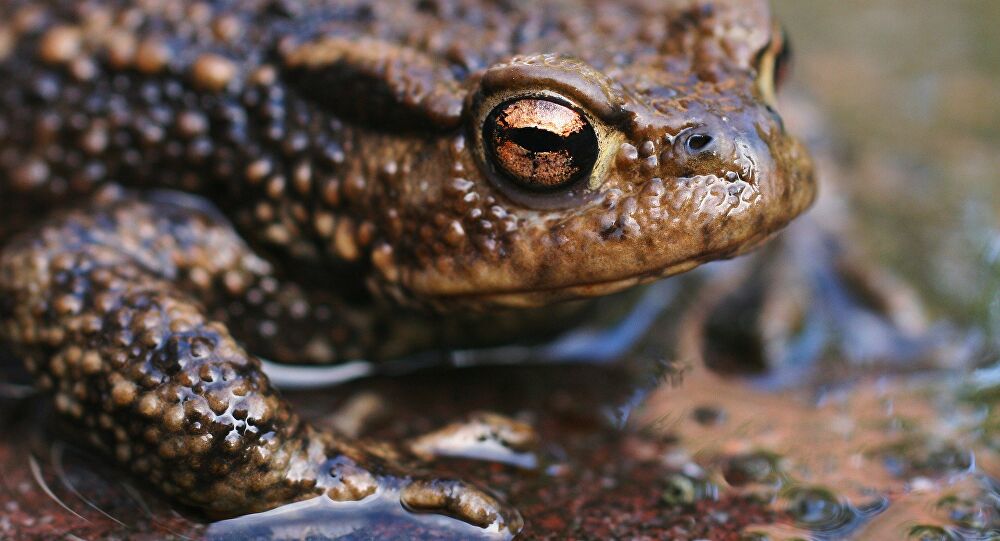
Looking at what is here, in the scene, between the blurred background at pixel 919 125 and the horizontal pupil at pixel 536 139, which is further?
the blurred background at pixel 919 125

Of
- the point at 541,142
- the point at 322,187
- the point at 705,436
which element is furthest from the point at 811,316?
the point at 322,187

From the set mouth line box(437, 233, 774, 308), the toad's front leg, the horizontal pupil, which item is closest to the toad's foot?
mouth line box(437, 233, 774, 308)

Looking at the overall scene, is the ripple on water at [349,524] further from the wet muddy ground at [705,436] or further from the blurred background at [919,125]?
the blurred background at [919,125]

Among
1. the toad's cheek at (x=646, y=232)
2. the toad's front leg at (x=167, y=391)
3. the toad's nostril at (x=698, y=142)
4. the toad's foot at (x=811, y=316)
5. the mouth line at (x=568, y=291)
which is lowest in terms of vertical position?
the toad's front leg at (x=167, y=391)

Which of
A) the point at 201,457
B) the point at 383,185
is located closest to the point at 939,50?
the point at 383,185

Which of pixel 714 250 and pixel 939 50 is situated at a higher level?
pixel 939 50

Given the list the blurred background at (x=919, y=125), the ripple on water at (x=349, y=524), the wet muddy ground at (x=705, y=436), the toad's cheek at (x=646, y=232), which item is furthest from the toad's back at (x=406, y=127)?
the blurred background at (x=919, y=125)

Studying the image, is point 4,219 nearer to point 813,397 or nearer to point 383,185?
point 383,185
